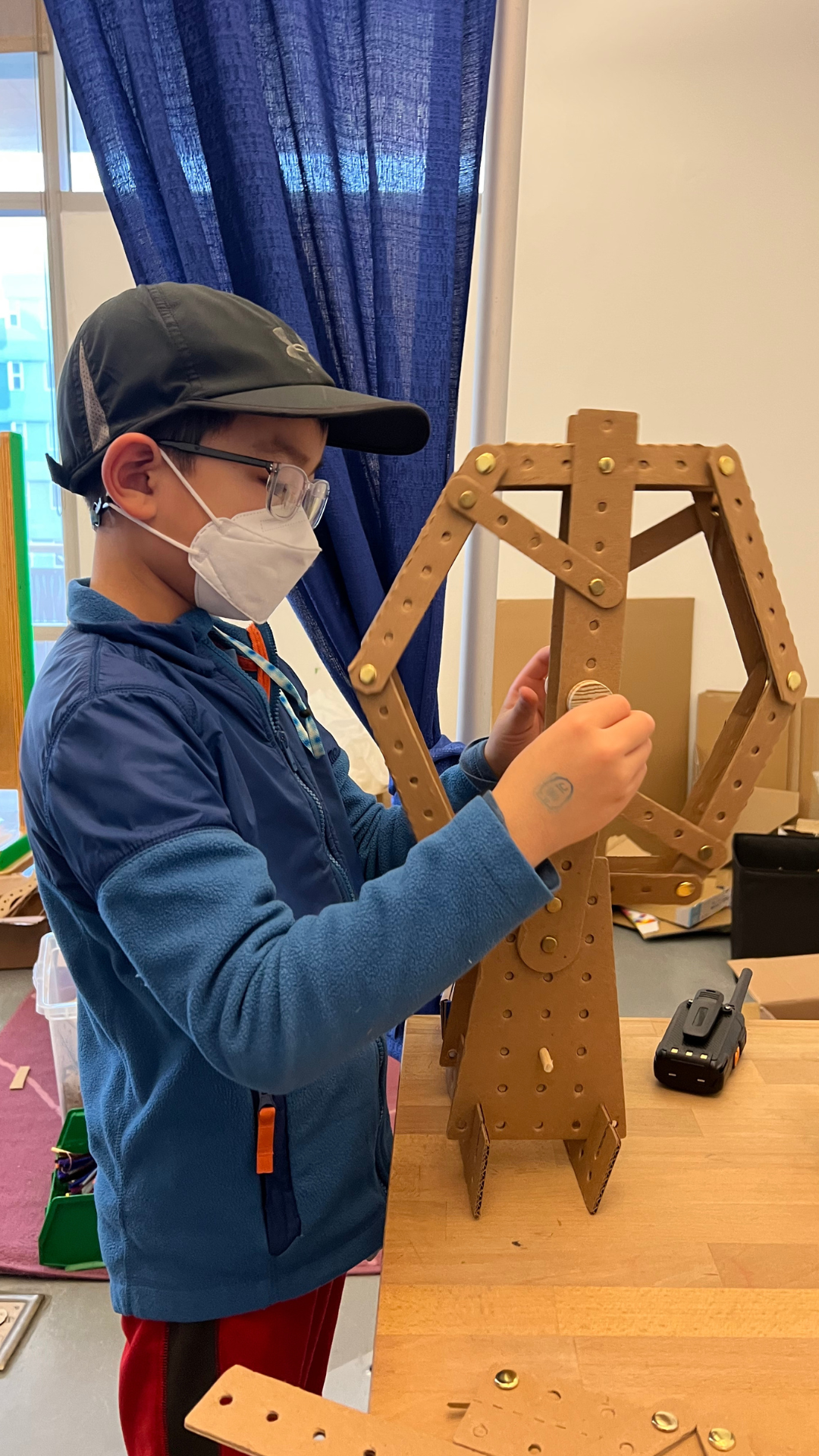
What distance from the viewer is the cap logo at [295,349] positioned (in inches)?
31.4

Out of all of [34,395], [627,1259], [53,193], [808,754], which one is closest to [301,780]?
[627,1259]

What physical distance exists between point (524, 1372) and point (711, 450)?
72cm

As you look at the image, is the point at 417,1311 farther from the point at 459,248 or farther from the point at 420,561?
the point at 459,248

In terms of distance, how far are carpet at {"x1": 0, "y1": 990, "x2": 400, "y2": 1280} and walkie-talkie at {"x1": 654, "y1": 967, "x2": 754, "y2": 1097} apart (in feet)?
2.23

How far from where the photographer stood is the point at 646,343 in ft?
10.9

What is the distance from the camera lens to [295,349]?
807 millimetres

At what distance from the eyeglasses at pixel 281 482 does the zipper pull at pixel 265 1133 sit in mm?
510

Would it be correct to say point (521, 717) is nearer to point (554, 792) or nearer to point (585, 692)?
point (585, 692)

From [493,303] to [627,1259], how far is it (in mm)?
1334

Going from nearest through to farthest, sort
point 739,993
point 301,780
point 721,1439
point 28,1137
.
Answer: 1. point 721,1439
2. point 301,780
3. point 739,993
4. point 28,1137

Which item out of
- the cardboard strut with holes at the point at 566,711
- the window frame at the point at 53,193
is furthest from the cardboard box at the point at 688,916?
the window frame at the point at 53,193

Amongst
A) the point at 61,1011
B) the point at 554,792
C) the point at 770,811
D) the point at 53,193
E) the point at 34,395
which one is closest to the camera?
the point at 554,792

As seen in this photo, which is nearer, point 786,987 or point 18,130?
point 786,987

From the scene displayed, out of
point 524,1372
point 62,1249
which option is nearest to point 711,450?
point 524,1372
